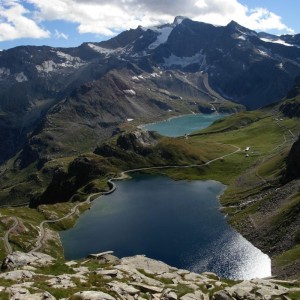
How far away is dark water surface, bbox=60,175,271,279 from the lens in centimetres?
12381

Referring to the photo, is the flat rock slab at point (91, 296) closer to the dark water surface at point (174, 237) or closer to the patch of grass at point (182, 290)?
the patch of grass at point (182, 290)

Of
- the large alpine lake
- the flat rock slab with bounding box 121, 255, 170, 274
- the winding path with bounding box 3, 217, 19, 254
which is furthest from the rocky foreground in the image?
the winding path with bounding box 3, 217, 19, 254

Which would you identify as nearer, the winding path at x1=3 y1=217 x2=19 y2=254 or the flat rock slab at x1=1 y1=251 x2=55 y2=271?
the flat rock slab at x1=1 y1=251 x2=55 y2=271

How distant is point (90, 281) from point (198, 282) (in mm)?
14941

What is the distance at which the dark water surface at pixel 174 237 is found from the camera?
12381 centimetres

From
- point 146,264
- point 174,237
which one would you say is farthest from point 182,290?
point 174,237

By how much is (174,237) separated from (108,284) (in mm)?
107424

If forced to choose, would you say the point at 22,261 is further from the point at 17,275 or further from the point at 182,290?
the point at 182,290

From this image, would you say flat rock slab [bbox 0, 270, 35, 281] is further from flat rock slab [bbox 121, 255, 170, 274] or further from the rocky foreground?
flat rock slab [bbox 121, 255, 170, 274]

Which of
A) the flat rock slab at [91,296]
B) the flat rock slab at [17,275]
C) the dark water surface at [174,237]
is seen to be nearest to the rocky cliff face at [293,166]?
the dark water surface at [174,237]

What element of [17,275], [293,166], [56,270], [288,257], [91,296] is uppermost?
[293,166]

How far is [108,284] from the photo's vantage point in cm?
4381

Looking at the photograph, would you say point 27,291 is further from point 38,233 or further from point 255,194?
point 255,194

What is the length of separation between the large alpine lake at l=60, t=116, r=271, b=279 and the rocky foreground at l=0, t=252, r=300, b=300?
64.5 metres
